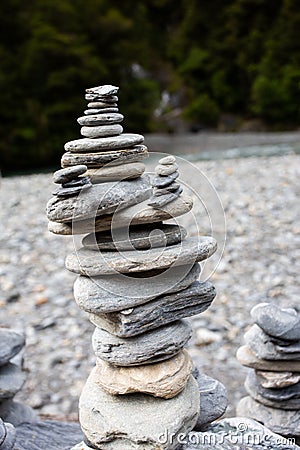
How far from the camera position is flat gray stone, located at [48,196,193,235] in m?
2.07

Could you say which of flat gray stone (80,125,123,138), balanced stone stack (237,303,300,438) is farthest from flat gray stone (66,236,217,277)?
balanced stone stack (237,303,300,438)

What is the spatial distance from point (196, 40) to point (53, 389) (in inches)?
1063

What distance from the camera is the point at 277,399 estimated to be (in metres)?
2.81

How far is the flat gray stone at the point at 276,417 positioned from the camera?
9.14ft

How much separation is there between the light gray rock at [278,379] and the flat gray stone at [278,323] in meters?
0.21

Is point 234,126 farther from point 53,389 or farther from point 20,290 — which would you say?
point 53,389

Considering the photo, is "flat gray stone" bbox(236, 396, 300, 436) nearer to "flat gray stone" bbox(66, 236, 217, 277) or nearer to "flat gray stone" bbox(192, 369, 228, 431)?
"flat gray stone" bbox(192, 369, 228, 431)

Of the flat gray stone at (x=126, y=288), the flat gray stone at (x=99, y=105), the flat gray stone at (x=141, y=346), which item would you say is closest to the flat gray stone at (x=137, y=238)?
the flat gray stone at (x=126, y=288)

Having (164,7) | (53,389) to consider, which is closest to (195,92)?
(164,7)

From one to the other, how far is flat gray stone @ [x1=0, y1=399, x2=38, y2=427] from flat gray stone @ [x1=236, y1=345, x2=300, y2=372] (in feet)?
4.25

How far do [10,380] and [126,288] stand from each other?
1.30 m

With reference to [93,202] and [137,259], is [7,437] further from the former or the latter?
[93,202]

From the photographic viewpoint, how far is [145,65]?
24.6 metres

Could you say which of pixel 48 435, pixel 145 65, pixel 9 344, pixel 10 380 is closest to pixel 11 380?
pixel 10 380
